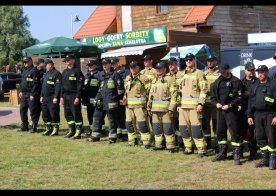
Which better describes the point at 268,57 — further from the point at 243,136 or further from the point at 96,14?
the point at 96,14

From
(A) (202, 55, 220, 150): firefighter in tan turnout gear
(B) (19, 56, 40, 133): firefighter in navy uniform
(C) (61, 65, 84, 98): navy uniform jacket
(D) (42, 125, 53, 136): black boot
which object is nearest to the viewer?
(A) (202, 55, 220, 150): firefighter in tan turnout gear

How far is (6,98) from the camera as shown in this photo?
87.6 feet

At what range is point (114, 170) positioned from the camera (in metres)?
7.06

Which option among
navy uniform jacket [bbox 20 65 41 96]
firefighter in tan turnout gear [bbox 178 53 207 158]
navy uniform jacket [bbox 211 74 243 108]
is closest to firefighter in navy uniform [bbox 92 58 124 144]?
firefighter in tan turnout gear [bbox 178 53 207 158]

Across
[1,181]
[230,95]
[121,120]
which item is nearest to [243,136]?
[230,95]

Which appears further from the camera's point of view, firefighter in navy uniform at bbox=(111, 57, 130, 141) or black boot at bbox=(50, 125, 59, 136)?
black boot at bbox=(50, 125, 59, 136)

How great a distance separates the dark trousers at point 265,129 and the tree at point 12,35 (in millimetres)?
60846

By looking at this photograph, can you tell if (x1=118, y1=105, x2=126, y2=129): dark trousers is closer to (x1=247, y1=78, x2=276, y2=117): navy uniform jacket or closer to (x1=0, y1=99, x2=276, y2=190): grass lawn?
(x1=0, y1=99, x2=276, y2=190): grass lawn

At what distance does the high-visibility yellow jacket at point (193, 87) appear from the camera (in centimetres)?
764

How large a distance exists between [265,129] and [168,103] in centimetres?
232

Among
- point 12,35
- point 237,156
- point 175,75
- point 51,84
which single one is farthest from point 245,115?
point 12,35

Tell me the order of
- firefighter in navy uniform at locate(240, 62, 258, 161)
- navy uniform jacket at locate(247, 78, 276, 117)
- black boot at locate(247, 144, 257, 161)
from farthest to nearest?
black boot at locate(247, 144, 257, 161), firefighter in navy uniform at locate(240, 62, 258, 161), navy uniform jacket at locate(247, 78, 276, 117)

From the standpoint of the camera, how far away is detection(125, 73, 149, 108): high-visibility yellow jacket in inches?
356

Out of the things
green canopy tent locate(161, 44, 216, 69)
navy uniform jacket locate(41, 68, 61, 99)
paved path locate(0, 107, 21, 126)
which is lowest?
paved path locate(0, 107, 21, 126)
